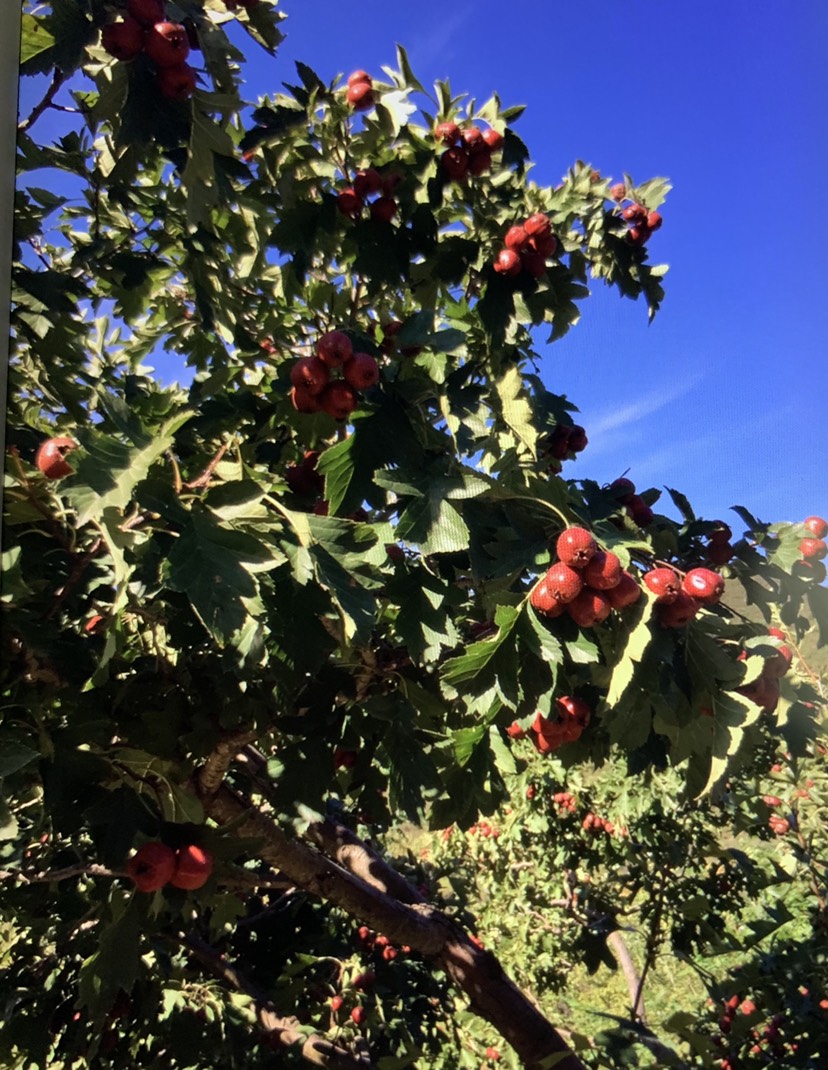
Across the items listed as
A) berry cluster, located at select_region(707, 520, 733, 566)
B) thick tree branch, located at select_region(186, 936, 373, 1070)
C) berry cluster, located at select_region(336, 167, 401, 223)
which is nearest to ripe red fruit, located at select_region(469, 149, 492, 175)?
berry cluster, located at select_region(336, 167, 401, 223)

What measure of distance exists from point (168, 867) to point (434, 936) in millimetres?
1573

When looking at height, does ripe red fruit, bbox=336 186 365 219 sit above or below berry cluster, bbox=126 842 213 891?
above

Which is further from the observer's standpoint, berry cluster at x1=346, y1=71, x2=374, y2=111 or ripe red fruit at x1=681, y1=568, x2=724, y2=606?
berry cluster at x1=346, y1=71, x2=374, y2=111

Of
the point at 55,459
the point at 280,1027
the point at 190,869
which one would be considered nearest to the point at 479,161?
the point at 55,459

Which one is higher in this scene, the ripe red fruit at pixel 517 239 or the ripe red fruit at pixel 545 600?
the ripe red fruit at pixel 517 239

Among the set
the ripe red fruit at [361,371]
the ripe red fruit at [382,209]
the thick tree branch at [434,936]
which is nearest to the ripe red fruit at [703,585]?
the ripe red fruit at [361,371]

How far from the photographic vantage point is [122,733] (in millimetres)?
1834

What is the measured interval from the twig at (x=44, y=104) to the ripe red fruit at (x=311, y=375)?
2.61 feet

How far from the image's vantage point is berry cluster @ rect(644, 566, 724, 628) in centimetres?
Result: 150

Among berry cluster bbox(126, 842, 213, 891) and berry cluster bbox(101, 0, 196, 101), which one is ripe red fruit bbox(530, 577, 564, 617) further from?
berry cluster bbox(101, 0, 196, 101)

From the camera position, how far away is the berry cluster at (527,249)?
2.21 m

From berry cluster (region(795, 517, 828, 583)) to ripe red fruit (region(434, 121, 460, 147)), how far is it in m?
1.44

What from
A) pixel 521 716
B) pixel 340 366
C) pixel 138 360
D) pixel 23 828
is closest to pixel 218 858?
pixel 521 716

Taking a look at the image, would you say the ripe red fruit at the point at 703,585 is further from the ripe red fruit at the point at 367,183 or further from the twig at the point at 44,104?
the twig at the point at 44,104
